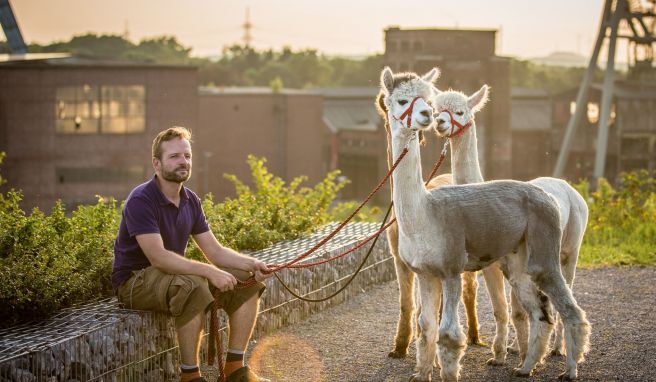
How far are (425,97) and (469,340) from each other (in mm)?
3191

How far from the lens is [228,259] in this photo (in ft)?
26.1

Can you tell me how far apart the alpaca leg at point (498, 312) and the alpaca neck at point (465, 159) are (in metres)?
0.85

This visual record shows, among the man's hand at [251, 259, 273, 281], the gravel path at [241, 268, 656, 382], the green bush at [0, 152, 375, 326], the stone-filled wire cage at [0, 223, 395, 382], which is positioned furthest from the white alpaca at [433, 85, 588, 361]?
the green bush at [0, 152, 375, 326]

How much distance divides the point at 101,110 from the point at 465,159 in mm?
41484

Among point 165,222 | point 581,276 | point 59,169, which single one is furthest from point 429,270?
point 59,169

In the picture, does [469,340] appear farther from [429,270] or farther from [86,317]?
[86,317]

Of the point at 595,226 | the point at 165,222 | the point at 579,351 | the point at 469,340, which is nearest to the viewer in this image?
the point at 165,222

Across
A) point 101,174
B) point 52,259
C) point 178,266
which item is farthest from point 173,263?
point 101,174

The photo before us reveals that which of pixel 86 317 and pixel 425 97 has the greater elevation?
pixel 425 97

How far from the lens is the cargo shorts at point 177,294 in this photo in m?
7.30

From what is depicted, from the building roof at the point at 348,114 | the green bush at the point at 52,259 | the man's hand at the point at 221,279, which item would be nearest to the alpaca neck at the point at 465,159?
the man's hand at the point at 221,279

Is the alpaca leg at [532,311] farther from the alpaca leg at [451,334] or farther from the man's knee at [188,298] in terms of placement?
the man's knee at [188,298]

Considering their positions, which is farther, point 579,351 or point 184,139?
point 579,351

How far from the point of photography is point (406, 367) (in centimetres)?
897
